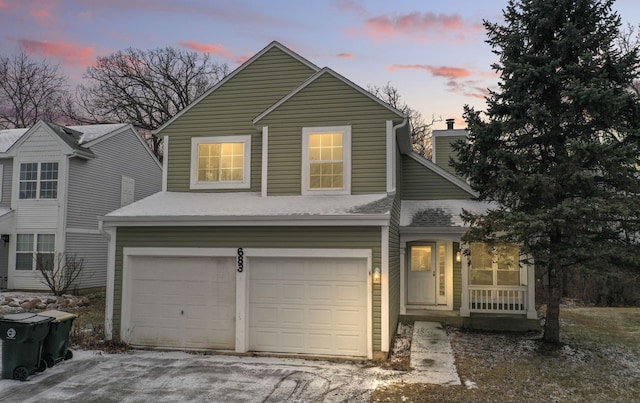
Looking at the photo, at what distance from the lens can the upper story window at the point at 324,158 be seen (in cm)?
1023

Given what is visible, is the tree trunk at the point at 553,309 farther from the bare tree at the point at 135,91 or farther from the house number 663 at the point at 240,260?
the bare tree at the point at 135,91

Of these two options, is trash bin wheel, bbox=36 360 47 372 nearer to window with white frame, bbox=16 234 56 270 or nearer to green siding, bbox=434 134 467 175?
window with white frame, bbox=16 234 56 270

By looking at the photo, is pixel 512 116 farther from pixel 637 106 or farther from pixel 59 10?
pixel 59 10

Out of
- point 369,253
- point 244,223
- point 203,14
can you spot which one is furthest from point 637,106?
point 203,14

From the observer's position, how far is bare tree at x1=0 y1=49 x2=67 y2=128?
31.6 meters

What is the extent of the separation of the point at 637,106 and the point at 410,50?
9.73 meters

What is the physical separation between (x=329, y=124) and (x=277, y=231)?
291 cm

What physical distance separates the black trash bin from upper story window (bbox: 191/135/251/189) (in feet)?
16.5

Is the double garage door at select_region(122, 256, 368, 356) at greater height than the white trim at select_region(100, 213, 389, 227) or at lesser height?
lesser

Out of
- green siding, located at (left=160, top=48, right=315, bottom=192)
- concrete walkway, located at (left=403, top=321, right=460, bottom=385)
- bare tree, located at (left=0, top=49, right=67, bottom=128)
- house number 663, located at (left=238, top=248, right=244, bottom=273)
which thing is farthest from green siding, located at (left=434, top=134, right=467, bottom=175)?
bare tree, located at (left=0, top=49, right=67, bottom=128)

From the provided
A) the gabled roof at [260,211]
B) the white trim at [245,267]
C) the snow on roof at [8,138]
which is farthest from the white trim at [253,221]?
the snow on roof at [8,138]

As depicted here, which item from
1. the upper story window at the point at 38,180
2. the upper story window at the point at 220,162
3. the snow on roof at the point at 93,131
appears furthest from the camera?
the snow on roof at the point at 93,131

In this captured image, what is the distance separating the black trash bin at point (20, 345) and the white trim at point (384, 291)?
20.3ft

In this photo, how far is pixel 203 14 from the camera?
1611cm
